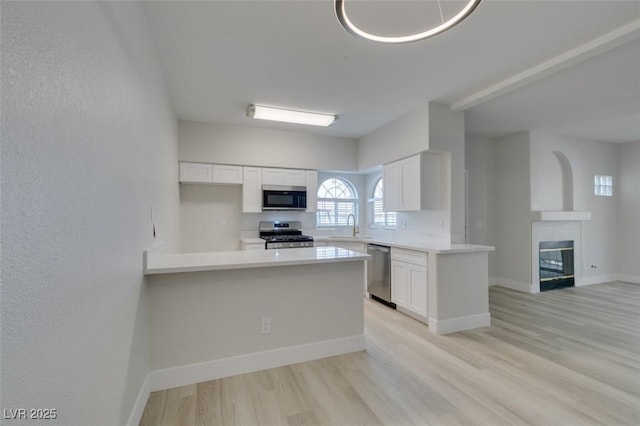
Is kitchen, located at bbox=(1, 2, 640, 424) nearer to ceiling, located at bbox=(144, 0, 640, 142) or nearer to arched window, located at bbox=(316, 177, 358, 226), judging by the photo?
ceiling, located at bbox=(144, 0, 640, 142)

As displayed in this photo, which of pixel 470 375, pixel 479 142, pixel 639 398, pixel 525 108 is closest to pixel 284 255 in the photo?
pixel 470 375

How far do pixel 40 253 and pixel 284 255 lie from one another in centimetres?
186

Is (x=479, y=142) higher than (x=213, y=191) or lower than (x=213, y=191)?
higher

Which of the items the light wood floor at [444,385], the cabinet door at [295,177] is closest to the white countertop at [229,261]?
the light wood floor at [444,385]

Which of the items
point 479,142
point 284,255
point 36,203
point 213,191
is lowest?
point 284,255

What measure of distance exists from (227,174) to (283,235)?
54.8 inches

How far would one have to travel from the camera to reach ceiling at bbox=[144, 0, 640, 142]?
2.00 m

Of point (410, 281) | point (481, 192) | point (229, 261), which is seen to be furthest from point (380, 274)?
point (481, 192)

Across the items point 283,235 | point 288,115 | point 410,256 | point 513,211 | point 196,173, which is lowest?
point 410,256

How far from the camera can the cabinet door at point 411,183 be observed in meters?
3.75

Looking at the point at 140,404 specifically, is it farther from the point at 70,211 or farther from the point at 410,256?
the point at 410,256

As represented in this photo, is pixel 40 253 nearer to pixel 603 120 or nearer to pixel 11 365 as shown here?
pixel 11 365

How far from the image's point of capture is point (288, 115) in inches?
149

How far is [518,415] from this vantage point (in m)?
1.78
